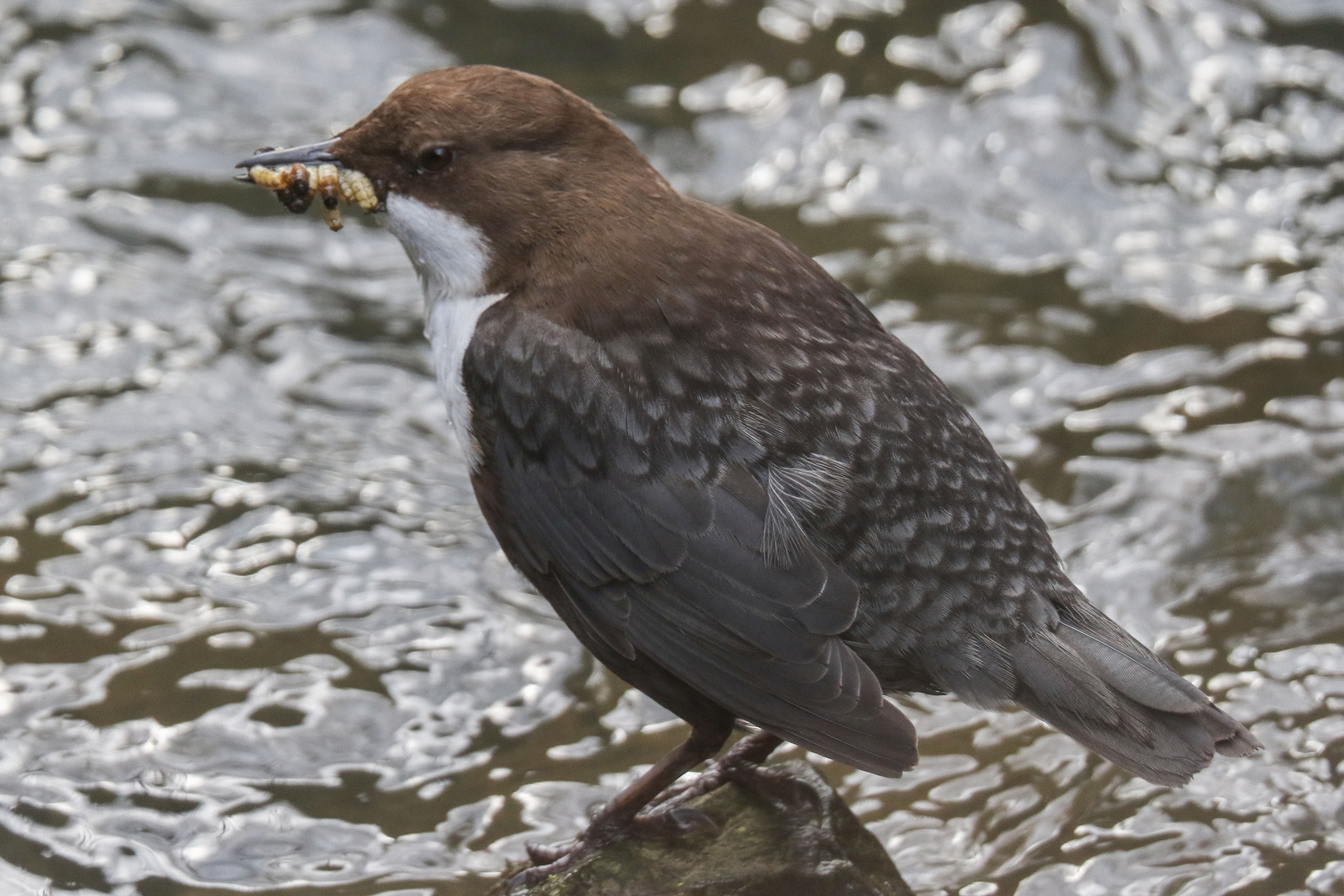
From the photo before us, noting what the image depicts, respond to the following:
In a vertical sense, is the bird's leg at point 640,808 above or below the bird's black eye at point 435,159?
below

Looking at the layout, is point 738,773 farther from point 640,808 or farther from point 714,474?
point 714,474

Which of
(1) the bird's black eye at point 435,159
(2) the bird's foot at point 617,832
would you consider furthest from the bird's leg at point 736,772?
(1) the bird's black eye at point 435,159

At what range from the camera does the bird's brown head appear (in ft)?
11.0

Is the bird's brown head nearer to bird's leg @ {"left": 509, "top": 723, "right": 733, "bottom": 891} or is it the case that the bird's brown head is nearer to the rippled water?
bird's leg @ {"left": 509, "top": 723, "right": 733, "bottom": 891}

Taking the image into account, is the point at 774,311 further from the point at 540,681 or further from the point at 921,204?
the point at 921,204

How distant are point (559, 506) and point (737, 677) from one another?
506 millimetres

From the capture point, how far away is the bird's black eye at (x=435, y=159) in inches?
133

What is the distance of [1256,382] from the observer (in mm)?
5207

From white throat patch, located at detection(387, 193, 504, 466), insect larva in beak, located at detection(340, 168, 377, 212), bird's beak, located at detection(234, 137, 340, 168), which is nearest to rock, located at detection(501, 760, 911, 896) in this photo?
white throat patch, located at detection(387, 193, 504, 466)

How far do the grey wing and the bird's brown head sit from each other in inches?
16.7

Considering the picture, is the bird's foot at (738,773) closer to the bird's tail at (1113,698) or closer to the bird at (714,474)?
the bird at (714,474)

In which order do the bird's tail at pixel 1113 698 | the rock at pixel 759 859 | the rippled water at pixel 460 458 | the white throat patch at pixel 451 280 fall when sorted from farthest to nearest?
the rippled water at pixel 460 458 → the white throat patch at pixel 451 280 → the rock at pixel 759 859 → the bird's tail at pixel 1113 698

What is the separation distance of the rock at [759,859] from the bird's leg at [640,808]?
28mm

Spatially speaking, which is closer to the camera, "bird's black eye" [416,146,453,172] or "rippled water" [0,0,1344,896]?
"bird's black eye" [416,146,453,172]
